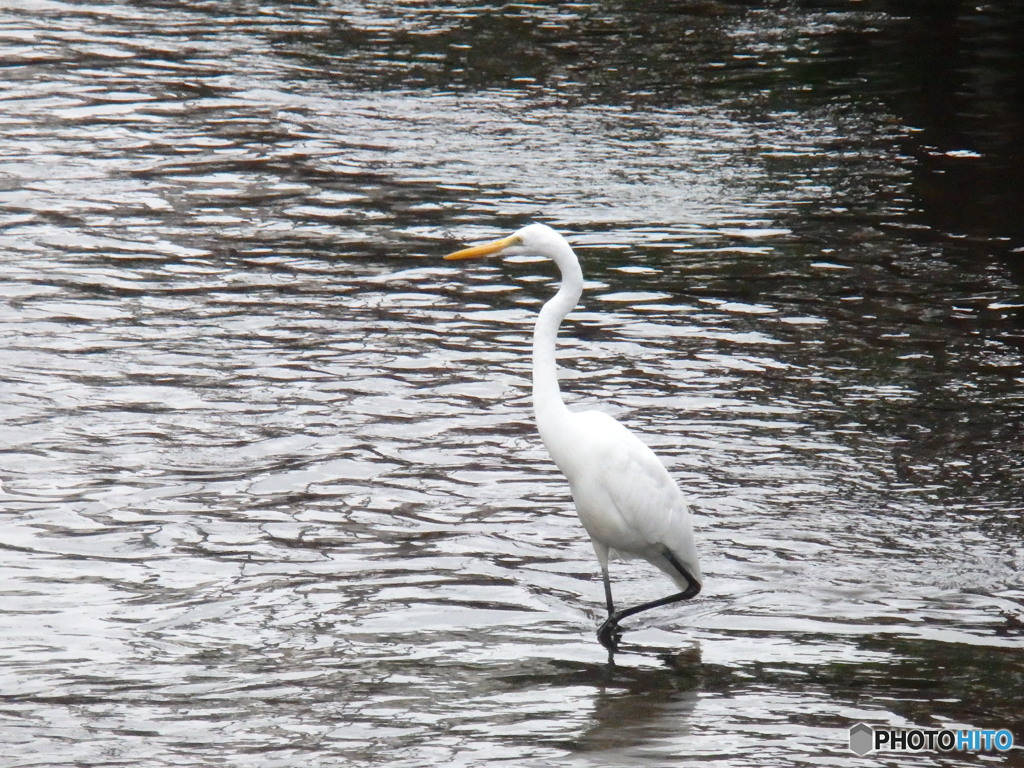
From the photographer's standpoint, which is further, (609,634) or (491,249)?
(491,249)

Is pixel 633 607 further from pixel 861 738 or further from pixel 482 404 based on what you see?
pixel 482 404

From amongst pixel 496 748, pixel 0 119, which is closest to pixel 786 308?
pixel 496 748

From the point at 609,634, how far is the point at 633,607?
243 mm

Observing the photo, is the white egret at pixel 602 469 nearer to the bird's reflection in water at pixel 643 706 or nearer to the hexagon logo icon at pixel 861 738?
the bird's reflection in water at pixel 643 706

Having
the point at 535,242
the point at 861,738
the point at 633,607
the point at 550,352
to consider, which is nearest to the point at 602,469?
the point at 550,352

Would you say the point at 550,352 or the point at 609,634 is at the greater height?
the point at 550,352

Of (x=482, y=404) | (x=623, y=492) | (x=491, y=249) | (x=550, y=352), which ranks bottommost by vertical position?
(x=482, y=404)

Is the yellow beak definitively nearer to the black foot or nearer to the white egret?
the white egret

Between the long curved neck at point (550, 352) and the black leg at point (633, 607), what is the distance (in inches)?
30.8

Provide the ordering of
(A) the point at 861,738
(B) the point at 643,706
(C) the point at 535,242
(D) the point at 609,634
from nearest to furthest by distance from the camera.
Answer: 1. (A) the point at 861,738
2. (B) the point at 643,706
3. (D) the point at 609,634
4. (C) the point at 535,242

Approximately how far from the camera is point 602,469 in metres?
6.36

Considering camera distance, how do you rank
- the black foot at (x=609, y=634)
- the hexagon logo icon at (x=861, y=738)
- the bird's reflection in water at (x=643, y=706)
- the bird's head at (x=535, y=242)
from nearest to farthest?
the hexagon logo icon at (x=861, y=738), the bird's reflection in water at (x=643, y=706), the black foot at (x=609, y=634), the bird's head at (x=535, y=242)

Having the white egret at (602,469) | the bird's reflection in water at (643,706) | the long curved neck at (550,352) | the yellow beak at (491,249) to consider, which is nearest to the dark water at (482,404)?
the bird's reflection in water at (643,706)

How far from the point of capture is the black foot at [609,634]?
6.32 meters
